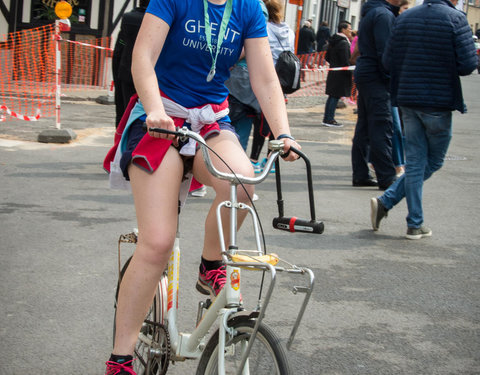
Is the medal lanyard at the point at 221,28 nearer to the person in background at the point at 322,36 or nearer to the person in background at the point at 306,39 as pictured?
the person in background at the point at 306,39

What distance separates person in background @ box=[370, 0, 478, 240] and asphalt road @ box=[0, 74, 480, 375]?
375mm

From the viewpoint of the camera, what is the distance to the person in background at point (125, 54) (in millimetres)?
7194

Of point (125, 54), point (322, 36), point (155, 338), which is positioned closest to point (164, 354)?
point (155, 338)

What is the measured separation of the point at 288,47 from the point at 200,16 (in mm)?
4897

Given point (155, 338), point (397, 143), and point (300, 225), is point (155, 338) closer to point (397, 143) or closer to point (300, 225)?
point (300, 225)

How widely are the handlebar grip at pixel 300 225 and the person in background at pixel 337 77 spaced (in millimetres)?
12671

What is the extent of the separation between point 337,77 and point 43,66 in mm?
6477

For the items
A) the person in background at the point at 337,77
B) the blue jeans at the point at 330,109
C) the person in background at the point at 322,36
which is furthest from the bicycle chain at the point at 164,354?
the person in background at the point at 322,36

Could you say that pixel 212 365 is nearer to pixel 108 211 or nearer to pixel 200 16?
pixel 200 16

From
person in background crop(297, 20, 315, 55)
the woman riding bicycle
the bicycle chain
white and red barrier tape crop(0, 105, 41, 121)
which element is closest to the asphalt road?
the bicycle chain

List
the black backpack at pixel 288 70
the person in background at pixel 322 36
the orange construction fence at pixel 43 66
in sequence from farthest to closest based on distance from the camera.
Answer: the person in background at pixel 322 36
the orange construction fence at pixel 43 66
the black backpack at pixel 288 70

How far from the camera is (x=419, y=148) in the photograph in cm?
643

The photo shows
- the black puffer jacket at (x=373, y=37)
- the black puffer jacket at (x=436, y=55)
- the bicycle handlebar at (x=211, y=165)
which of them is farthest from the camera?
the black puffer jacket at (x=373, y=37)

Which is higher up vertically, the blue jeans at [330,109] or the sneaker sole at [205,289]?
the sneaker sole at [205,289]
